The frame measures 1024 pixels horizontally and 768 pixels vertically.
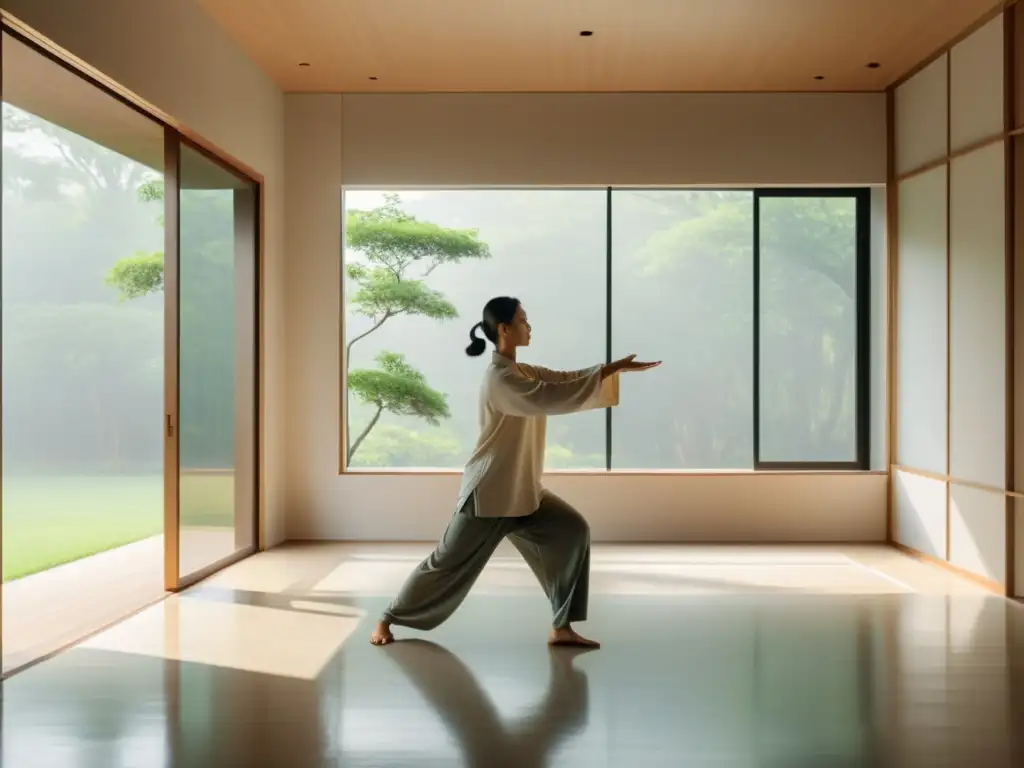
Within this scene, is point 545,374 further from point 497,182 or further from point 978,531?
point 497,182

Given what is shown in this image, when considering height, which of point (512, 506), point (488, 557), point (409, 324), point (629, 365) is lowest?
point (488, 557)

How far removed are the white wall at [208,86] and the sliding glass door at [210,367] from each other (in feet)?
0.50

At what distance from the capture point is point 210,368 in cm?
531

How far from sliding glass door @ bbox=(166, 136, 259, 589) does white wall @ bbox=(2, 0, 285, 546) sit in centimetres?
15

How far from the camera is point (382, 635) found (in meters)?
3.82

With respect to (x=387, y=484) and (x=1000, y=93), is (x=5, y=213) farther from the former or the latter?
(x=1000, y=93)

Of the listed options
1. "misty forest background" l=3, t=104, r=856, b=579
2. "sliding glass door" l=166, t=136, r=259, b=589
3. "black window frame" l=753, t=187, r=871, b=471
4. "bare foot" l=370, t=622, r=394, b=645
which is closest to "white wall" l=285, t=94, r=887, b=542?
"black window frame" l=753, t=187, r=871, b=471

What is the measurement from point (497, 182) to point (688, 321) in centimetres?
753

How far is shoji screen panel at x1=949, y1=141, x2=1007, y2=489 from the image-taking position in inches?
197

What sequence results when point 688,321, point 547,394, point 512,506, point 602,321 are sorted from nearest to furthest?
1. point 547,394
2. point 512,506
3. point 688,321
4. point 602,321

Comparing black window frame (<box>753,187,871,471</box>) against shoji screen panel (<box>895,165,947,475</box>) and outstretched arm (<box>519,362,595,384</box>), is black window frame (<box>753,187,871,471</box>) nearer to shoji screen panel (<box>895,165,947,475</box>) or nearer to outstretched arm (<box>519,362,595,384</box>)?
shoji screen panel (<box>895,165,947,475</box>)

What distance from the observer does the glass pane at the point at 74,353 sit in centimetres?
947

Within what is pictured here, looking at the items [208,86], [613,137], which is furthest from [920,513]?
[208,86]

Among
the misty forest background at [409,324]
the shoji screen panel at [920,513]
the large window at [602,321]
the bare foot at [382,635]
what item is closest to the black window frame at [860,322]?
the shoji screen panel at [920,513]
